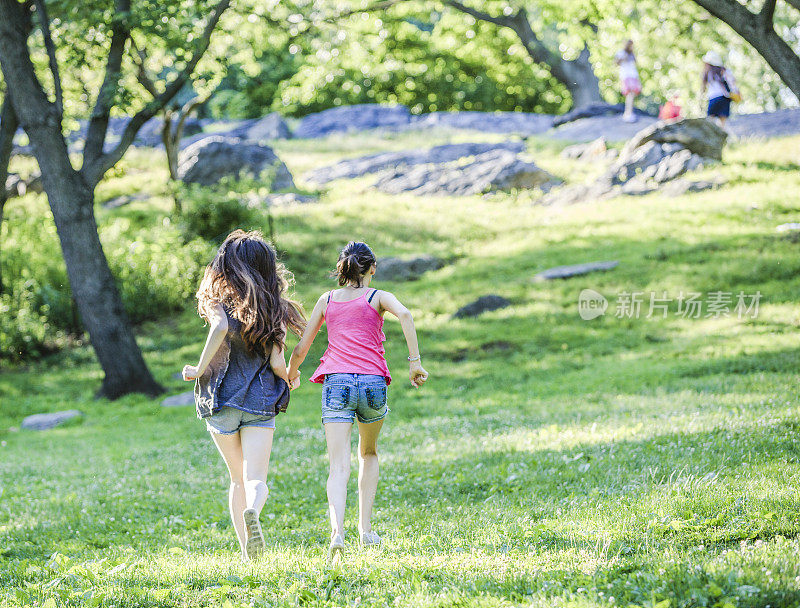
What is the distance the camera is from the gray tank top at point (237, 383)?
560 cm

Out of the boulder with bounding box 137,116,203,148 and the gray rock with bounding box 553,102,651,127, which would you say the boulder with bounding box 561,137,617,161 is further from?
the boulder with bounding box 137,116,203,148

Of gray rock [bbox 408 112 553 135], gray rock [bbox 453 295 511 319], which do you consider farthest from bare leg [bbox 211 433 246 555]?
gray rock [bbox 408 112 553 135]

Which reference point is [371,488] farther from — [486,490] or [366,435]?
[486,490]

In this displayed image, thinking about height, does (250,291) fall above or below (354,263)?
below

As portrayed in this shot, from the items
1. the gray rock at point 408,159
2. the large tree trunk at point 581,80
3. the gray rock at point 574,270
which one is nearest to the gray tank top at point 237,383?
the gray rock at point 574,270

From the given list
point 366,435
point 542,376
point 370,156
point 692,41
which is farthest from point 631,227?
point 366,435

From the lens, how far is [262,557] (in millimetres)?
5406

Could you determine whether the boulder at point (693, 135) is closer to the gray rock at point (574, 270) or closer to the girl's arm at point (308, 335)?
the gray rock at point (574, 270)

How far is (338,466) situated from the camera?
579 centimetres

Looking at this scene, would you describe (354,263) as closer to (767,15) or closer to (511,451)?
(511,451)

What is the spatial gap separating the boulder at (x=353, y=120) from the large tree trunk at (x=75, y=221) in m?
29.4

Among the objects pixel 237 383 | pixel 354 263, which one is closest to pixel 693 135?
pixel 354 263

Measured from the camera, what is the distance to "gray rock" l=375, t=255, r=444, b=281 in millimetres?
22047

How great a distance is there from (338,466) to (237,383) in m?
0.96
